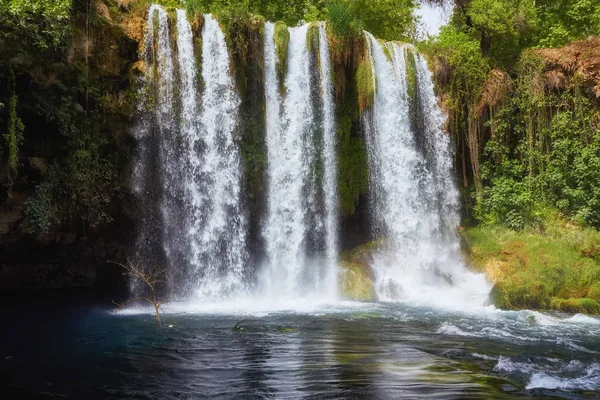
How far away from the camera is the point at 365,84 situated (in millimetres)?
19125

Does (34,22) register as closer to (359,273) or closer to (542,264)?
(359,273)

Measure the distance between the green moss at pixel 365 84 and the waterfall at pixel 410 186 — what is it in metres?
0.25

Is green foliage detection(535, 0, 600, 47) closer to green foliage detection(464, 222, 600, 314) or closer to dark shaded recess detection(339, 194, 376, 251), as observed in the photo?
green foliage detection(464, 222, 600, 314)

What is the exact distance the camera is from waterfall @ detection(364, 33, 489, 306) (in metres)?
17.9

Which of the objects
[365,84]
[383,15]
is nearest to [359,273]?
[365,84]

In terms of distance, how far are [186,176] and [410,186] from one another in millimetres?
7513

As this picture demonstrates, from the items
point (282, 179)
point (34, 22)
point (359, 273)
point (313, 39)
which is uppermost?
point (313, 39)

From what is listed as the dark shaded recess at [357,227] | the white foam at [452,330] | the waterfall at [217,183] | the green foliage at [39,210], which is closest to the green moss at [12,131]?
the green foliage at [39,210]

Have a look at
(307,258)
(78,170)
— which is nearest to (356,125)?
(307,258)

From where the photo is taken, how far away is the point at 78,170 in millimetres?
15297

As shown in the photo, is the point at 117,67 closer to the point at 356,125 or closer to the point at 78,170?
the point at 78,170

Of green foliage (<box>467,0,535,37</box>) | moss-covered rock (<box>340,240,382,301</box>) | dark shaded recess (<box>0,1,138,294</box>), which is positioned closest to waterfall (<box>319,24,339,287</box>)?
moss-covered rock (<box>340,240,382,301</box>)

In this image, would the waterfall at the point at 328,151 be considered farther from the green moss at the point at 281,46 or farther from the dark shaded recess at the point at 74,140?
the dark shaded recess at the point at 74,140

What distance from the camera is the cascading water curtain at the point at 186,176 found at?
648 inches
